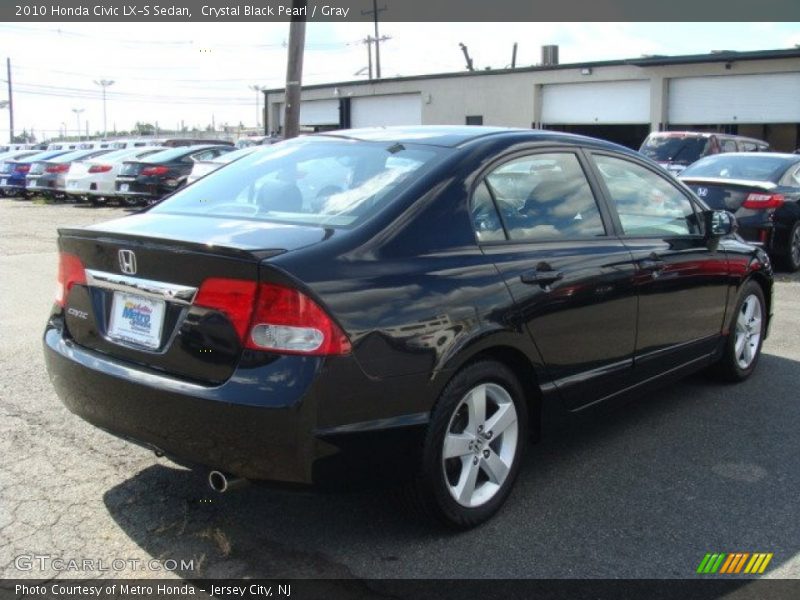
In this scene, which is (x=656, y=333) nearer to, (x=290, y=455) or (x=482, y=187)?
(x=482, y=187)

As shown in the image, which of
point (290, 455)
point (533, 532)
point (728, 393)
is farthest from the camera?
point (728, 393)

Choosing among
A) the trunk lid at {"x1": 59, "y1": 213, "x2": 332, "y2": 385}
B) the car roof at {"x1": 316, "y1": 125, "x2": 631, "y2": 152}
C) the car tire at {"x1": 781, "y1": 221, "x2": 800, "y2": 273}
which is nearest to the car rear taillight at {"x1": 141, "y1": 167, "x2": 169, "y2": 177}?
the car tire at {"x1": 781, "y1": 221, "x2": 800, "y2": 273}

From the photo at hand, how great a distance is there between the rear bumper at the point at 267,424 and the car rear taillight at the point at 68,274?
18.2 inches

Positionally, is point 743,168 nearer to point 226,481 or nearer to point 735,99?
point 226,481

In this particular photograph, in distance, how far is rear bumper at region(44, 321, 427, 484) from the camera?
9.51ft

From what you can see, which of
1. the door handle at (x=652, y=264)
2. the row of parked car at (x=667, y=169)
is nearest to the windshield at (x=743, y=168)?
the row of parked car at (x=667, y=169)

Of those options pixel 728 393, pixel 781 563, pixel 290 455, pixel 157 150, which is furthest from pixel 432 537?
Answer: pixel 157 150

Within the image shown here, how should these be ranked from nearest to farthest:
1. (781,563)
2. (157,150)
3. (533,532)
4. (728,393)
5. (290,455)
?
(290,455) < (781,563) < (533,532) < (728,393) < (157,150)

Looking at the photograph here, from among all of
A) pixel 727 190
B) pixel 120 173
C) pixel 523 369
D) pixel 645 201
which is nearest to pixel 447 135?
pixel 523 369

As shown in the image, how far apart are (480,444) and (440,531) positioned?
0.39 metres

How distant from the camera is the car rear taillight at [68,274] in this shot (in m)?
3.54

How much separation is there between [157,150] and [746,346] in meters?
18.8

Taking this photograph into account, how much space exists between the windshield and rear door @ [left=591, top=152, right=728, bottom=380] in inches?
244

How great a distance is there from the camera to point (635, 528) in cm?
354
